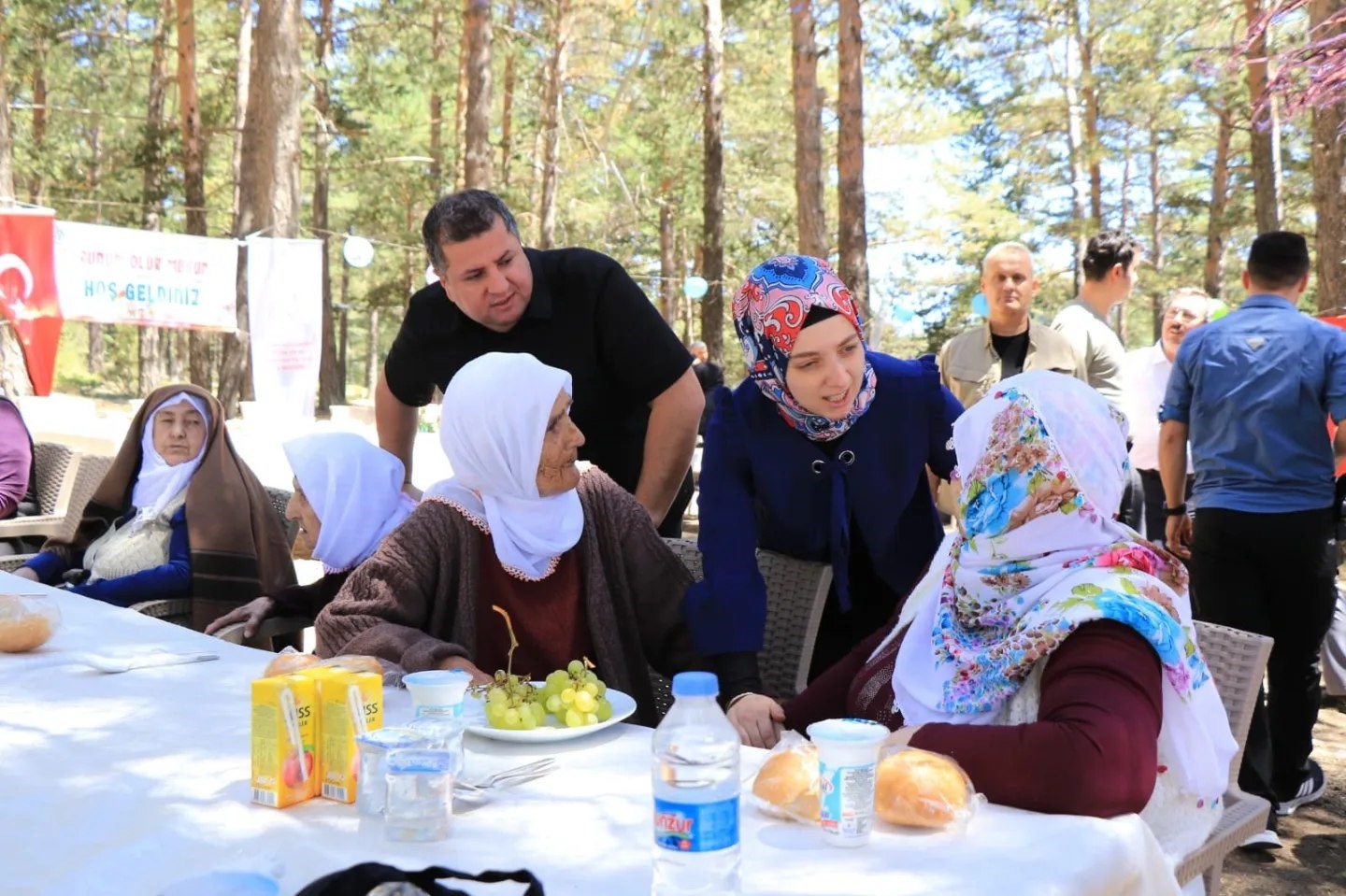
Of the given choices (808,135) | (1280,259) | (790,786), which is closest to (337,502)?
(790,786)

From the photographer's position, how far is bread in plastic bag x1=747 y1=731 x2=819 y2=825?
60.9 inches

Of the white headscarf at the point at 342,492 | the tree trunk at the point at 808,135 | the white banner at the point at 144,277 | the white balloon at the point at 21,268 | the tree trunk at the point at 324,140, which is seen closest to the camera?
the white headscarf at the point at 342,492

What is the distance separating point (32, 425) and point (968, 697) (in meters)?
14.2

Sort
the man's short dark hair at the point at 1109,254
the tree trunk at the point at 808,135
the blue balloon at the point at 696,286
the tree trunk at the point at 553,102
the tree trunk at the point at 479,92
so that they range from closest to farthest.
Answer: the man's short dark hair at the point at 1109,254 → the tree trunk at the point at 808,135 → the tree trunk at the point at 479,92 → the blue balloon at the point at 696,286 → the tree trunk at the point at 553,102

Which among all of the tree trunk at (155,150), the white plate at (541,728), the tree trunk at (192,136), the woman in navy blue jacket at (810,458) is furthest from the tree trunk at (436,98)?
the white plate at (541,728)

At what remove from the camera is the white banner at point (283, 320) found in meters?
9.16

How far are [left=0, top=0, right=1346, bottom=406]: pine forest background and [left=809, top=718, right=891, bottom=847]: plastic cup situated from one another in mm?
9164

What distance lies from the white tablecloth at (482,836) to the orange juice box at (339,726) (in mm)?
30

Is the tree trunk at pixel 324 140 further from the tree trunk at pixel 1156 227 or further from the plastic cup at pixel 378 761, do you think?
the tree trunk at pixel 1156 227

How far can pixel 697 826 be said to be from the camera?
50.9 inches

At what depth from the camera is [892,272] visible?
29453 millimetres

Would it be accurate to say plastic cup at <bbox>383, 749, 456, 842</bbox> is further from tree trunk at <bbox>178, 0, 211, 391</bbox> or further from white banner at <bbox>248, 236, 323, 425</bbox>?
tree trunk at <bbox>178, 0, 211, 391</bbox>

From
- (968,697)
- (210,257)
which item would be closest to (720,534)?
(968,697)

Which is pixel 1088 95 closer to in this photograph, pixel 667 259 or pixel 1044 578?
pixel 667 259
